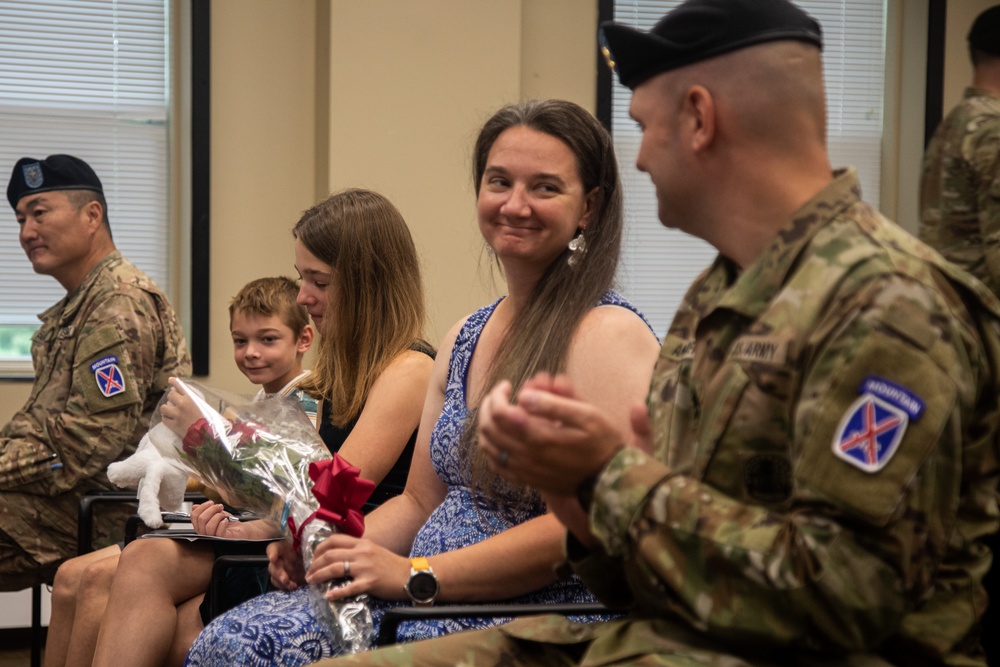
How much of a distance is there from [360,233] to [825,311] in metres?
1.63

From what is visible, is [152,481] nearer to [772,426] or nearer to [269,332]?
[269,332]

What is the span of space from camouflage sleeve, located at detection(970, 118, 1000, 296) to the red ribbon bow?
165 cm

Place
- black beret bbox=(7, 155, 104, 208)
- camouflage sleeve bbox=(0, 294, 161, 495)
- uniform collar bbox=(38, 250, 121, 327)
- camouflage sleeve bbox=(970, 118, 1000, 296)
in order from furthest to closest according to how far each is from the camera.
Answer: black beret bbox=(7, 155, 104, 208) < uniform collar bbox=(38, 250, 121, 327) < camouflage sleeve bbox=(0, 294, 161, 495) < camouflage sleeve bbox=(970, 118, 1000, 296)

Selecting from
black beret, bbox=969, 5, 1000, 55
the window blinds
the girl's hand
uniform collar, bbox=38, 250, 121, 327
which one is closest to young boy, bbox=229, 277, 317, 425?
uniform collar, bbox=38, 250, 121, 327

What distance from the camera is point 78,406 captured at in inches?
136

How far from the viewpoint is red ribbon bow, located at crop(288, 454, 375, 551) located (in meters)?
1.91

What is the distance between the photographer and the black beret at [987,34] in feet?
9.58

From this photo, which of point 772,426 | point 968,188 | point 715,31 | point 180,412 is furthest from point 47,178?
point 772,426

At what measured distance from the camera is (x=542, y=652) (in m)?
1.34

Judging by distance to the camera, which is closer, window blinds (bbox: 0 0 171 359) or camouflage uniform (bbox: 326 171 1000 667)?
camouflage uniform (bbox: 326 171 1000 667)

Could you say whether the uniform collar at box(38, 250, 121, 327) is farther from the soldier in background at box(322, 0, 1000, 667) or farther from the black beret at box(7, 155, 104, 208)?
the soldier in background at box(322, 0, 1000, 667)

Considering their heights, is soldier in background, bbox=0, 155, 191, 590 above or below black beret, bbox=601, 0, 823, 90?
below

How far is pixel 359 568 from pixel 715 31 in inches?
41.0

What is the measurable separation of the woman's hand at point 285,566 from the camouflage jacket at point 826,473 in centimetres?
102
